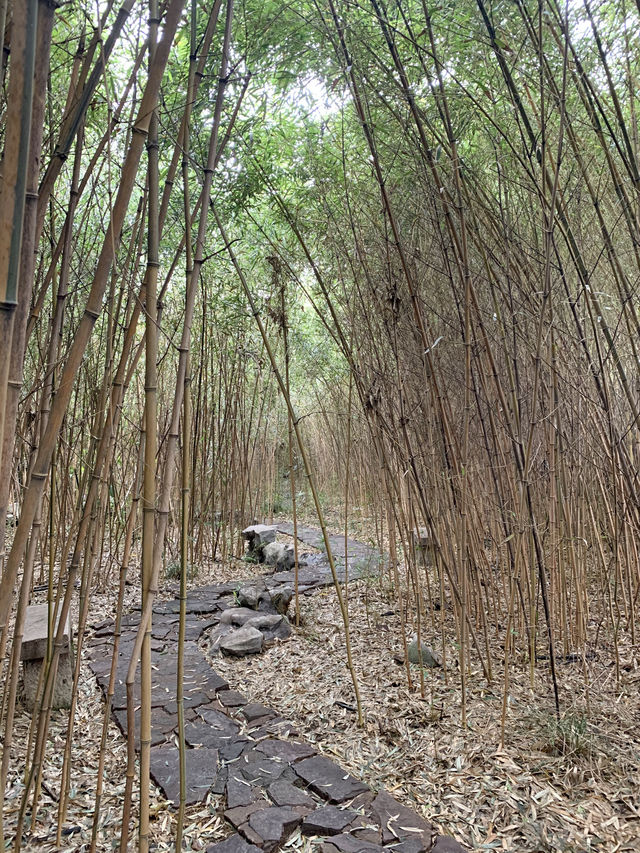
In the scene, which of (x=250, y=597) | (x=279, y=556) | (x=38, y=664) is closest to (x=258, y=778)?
(x=38, y=664)

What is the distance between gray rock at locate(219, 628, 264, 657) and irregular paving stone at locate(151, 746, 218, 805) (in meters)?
0.80

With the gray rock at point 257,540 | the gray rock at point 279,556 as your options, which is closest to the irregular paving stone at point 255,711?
the gray rock at point 279,556

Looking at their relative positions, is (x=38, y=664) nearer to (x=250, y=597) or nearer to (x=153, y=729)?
(x=153, y=729)

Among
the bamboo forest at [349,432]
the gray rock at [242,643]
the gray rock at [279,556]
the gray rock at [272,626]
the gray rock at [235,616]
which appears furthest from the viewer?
the gray rock at [279,556]

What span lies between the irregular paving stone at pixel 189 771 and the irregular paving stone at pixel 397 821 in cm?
46

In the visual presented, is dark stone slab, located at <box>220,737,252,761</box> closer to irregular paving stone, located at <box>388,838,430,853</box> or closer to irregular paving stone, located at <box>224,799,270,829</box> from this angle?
irregular paving stone, located at <box>224,799,270,829</box>

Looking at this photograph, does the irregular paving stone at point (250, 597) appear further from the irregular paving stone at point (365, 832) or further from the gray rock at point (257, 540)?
the irregular paving stone at point (365, 832)

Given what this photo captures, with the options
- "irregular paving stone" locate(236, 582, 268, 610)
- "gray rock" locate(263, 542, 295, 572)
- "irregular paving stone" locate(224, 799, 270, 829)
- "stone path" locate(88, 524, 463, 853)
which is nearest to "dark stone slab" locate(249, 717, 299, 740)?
"stone path" locate(88, 524, 463, 853)

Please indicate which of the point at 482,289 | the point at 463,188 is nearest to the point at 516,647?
the point at 482,289

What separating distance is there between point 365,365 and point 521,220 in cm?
101

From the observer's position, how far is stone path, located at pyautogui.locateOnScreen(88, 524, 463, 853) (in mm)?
1294

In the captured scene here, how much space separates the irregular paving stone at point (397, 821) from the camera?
1.30 metres

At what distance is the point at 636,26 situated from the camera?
165cm

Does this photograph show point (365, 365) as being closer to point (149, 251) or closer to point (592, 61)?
point (592, 61)
